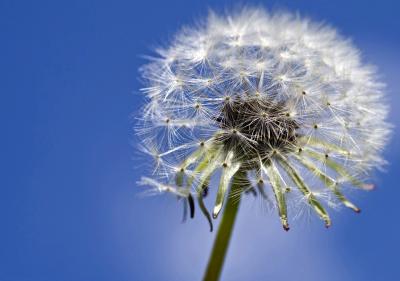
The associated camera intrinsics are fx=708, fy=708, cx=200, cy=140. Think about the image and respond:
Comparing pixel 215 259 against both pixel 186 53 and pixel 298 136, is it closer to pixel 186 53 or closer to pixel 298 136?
pixel 298 136

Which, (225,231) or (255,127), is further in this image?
(255,127)

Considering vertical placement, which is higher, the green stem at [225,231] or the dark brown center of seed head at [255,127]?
the dark brown center of seed head at [255,127]

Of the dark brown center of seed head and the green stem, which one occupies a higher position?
the dark brown center of seed head

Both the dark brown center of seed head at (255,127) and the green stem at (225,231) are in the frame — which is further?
the dark brown center of seed head at (255,127)

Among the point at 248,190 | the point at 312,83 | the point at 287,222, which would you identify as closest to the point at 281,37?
the point at 312,83

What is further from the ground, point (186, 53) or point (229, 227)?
point (186, 53)
